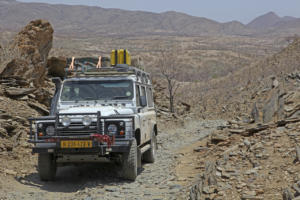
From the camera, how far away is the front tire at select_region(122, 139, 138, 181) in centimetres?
790

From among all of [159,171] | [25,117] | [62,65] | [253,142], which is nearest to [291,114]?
[253,142]

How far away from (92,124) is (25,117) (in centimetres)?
498

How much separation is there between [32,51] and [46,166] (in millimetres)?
10329

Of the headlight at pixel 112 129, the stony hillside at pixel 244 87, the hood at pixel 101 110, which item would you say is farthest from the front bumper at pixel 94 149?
the stony hillside at pixel 244 87

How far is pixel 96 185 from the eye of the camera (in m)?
7.84

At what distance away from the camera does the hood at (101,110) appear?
8.04m

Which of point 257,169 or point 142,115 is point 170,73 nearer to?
point 142,115

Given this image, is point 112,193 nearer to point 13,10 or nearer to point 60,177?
point 60,177

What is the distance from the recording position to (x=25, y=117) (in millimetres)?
12031

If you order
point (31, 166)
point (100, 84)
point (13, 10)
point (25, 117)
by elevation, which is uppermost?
point (13, 10)

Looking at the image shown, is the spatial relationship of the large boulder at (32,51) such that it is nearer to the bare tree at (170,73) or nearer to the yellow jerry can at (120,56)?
the yellow jerry can at (120,56)

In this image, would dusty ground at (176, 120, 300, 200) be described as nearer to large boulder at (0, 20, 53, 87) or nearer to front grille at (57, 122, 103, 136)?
front grille at (57, 122, 103, 136)

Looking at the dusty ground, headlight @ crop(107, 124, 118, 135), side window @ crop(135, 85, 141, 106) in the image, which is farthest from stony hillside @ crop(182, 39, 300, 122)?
headlight @ crop(107, 124, 118, 135)

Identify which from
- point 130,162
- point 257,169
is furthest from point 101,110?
point 257,169
